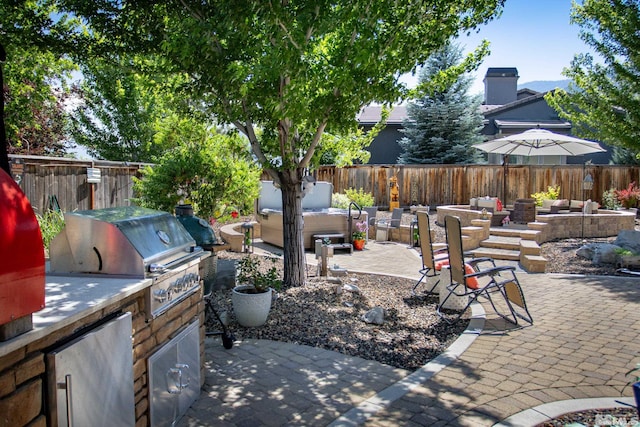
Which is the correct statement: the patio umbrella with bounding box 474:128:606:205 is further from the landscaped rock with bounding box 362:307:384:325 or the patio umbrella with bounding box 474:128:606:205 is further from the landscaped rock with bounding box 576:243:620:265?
the landscaped rock with bounding box 362:307:384:325

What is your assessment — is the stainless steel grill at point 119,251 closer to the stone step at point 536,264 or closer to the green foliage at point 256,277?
the green foliage at point 256,277

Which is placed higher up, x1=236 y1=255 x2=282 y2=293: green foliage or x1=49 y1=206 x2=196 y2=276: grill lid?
x1=49 y1=206 x2=196 y2=276: grill lid

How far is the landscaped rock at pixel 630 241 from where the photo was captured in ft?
29.5

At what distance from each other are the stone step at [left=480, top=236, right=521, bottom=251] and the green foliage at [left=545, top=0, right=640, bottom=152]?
13.1 ft

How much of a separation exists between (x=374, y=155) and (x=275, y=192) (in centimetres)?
1417

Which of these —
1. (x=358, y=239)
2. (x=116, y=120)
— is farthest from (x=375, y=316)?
(x=116, y=120)

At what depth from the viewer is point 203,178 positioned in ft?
25.5

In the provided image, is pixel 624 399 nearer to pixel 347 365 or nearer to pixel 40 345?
pixel 347 365

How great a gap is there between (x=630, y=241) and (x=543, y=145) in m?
4.88

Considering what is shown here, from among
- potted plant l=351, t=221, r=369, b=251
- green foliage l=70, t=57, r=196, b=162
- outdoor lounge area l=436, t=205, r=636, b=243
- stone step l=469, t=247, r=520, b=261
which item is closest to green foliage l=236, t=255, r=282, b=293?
potted plant l=351, t=221, r=369, b=251

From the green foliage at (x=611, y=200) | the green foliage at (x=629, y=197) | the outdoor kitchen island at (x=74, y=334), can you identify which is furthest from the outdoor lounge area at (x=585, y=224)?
the outdoor kitchen island at (x=74, y=334)

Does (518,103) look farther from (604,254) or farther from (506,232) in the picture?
(604,254)

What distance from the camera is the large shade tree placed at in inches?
194

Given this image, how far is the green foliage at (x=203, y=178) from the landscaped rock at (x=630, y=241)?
7.21 metres
